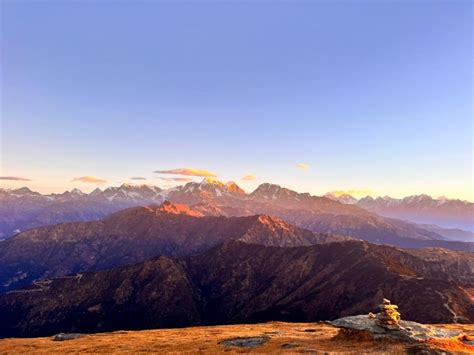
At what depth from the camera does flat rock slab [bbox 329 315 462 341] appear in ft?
170

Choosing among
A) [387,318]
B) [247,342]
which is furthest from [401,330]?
[247,342]

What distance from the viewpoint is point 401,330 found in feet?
178

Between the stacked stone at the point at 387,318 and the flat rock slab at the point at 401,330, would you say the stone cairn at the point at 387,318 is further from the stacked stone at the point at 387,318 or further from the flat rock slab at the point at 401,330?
the flat rock slab at the point at 401,330

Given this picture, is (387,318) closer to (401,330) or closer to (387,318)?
(387,318)

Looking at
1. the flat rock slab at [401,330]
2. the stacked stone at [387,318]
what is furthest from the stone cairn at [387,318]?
the flat rock slab at [401,330]

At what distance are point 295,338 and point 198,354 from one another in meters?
17.2

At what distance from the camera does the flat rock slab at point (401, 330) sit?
51.9 meters

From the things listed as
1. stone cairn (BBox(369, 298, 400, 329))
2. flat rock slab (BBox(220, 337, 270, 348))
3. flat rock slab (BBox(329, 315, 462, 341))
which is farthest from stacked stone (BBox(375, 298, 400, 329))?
flat rock slab (BBox(220, 337, 270, 348))

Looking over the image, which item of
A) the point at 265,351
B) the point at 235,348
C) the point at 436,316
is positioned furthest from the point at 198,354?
the point at 436,316

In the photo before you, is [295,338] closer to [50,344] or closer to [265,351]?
[265,351]

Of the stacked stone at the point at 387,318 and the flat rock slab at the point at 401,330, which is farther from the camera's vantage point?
the stacked stone at the point at 387,318

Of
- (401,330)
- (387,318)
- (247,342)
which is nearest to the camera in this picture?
(401,330)

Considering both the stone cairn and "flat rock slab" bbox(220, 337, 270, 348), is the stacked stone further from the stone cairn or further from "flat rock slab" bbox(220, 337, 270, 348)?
"flat rock slab" bbox(220, 337, 270, 348)

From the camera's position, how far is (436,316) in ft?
577
